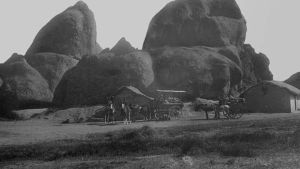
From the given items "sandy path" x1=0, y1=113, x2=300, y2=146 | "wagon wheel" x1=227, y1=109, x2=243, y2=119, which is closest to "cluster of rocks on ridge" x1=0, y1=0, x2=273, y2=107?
"wagon wheel" x1=227, y1=109, x2=243, y2=119

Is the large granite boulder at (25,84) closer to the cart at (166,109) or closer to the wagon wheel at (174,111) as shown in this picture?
the cart at (166,109)

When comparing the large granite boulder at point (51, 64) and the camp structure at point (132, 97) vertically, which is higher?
the large granite boulder at point (51, 64)

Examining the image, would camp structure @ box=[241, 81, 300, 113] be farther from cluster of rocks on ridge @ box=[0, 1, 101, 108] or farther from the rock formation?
cluster of rocks on ridge @ box=[0, 1, 101, 108]

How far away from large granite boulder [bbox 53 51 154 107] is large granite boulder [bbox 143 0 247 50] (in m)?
10.9

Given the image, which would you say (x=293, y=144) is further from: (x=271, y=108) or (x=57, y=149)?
(x=271, y=108)

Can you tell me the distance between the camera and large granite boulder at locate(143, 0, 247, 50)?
61.1m

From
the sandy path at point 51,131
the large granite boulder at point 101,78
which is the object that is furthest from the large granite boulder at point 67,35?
the sandy path at point 51,131

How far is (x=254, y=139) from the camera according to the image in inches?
580

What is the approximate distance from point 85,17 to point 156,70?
105ft

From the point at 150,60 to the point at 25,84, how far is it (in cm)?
1849

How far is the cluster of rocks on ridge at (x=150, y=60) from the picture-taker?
4884 centimetres

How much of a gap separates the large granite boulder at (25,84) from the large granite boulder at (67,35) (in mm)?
12189

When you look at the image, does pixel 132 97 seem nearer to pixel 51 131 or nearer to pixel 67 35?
pixel 51 131

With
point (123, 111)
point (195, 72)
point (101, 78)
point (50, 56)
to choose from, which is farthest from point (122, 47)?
point (123, 111)
